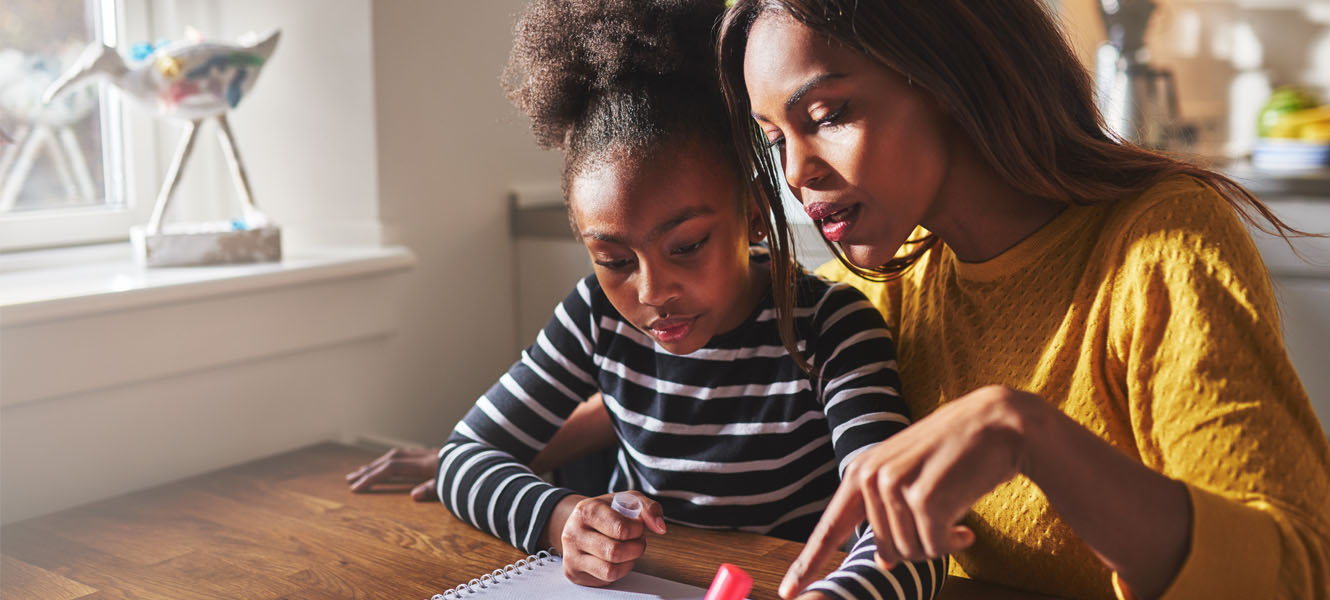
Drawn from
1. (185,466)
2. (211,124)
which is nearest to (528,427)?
(185,466)

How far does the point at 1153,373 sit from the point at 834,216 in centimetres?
25

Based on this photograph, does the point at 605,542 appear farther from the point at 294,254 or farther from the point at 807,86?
the point at 294,254

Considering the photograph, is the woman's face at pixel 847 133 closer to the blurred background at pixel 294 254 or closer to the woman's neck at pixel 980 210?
the woman's neck at pixel 980 210

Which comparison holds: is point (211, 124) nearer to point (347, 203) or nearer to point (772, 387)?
point (347, 203)

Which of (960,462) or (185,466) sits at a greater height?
(960,462)

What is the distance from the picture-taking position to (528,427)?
1195mm

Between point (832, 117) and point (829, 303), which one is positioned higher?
point (832, 117)

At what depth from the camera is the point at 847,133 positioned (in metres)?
0.87

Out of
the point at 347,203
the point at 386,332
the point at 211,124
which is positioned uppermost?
the point at 211,124

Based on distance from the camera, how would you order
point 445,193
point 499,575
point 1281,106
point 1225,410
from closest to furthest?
point 1225,410 → point 499,575 → point 445,193 → point 1281,106

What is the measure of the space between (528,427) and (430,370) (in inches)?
23.2

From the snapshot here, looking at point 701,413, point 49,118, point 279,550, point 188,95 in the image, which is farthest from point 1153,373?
point 49,118

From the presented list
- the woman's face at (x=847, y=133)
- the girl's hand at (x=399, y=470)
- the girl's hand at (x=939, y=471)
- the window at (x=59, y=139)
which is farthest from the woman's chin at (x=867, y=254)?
the window at (x=59, y=139)

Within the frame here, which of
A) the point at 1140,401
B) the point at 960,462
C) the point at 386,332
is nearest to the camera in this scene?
the point at 960,462
